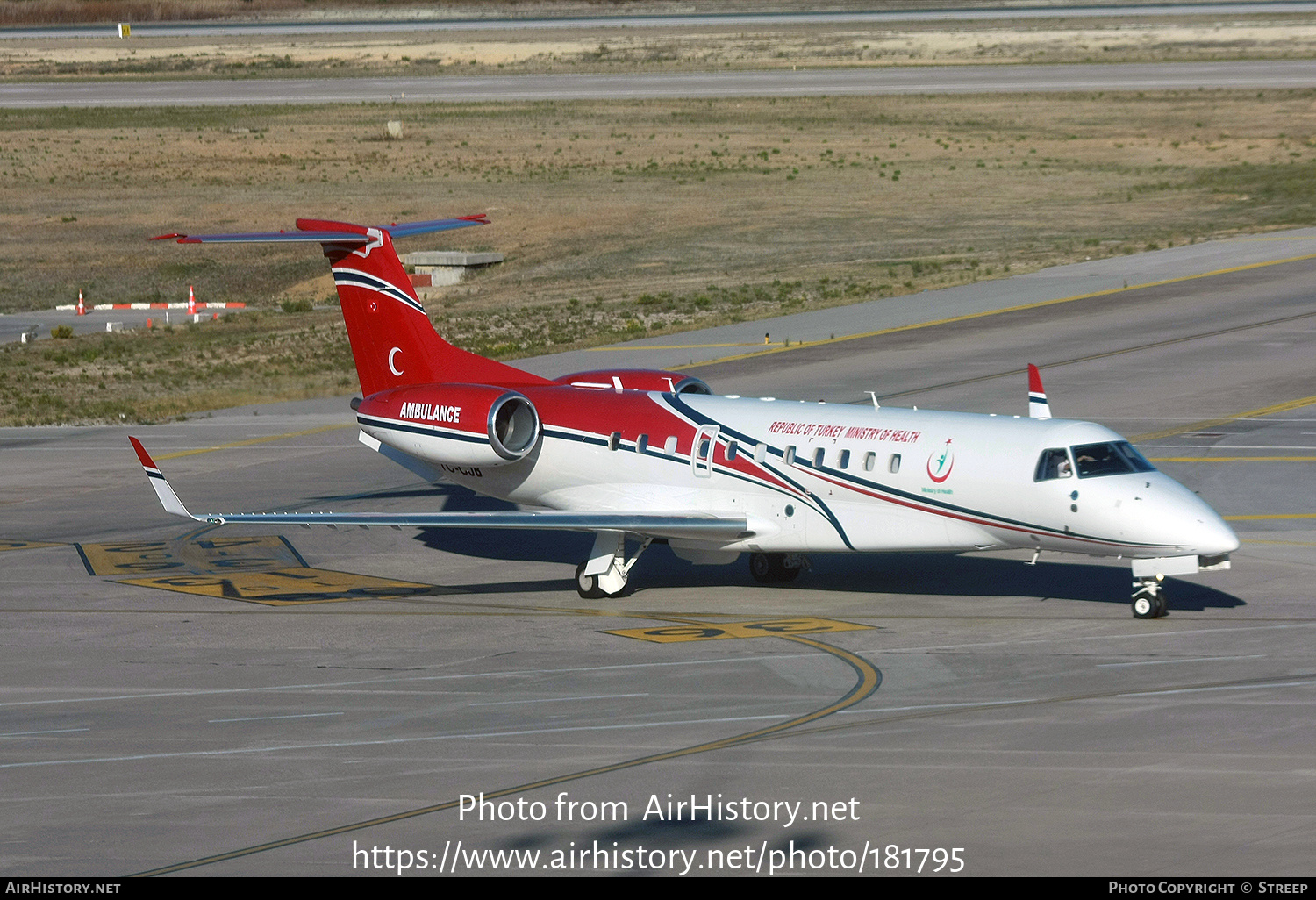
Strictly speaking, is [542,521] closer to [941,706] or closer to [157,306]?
[941,706]

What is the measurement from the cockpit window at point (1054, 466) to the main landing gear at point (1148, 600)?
1840mm

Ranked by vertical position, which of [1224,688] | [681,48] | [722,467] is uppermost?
[681,48]

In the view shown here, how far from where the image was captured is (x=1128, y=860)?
44.3ft

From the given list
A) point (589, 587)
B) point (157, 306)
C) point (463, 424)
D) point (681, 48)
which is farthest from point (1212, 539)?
point (681, 48)

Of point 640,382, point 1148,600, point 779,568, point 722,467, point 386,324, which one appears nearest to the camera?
point 1148,600

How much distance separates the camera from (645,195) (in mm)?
82250

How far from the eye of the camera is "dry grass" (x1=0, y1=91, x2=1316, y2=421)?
209 feet

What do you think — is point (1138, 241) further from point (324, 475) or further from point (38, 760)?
point (38, 760)

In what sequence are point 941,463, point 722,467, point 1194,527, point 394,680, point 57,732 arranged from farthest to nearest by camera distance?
point 722,467, point 941,463, point 1194,527, point 394,680, point 57,732

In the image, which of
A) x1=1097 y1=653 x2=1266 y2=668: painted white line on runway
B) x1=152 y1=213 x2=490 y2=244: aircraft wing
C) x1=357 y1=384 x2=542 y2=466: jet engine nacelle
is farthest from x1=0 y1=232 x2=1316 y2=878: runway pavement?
x1=152 y1=213 x2=490 y2=244: aircraft wing

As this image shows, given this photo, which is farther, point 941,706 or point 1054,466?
point 1054,466

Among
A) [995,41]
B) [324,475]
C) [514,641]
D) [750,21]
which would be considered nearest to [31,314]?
[324,475]

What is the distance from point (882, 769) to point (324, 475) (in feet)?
72.8

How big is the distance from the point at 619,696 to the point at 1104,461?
7749mm
